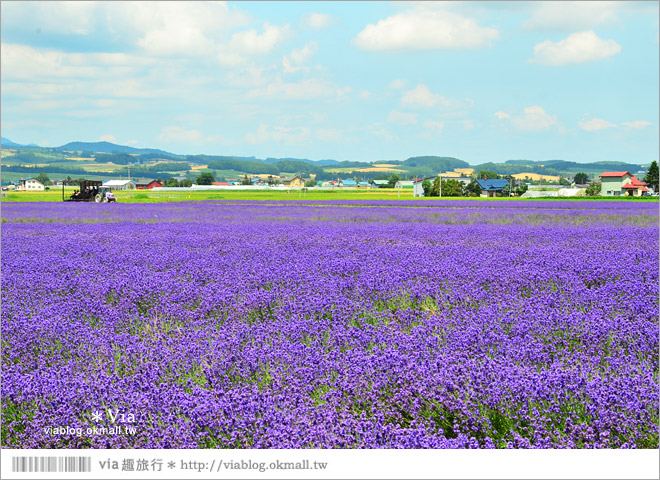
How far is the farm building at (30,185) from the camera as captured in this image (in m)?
88.1

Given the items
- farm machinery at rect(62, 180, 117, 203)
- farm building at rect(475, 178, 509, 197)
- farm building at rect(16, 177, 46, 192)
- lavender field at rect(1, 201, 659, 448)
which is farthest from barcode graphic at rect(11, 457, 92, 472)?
farm building at rect(475, 178, 509, 197)

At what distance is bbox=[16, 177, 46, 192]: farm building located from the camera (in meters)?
A: 88.1

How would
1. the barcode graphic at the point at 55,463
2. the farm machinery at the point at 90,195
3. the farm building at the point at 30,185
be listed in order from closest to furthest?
the barcode graphic at the point at 55,463, the farm machinery at the point at 90,195, the farm building at the point at 30,185

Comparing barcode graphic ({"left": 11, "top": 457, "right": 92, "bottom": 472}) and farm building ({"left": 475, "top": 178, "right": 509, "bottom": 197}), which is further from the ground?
farm building ({"left": 475, "top": 178, "right": 509, "bottom": 197})

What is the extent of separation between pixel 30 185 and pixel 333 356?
100921mm

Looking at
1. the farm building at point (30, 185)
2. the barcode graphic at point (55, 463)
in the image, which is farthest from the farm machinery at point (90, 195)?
the farm building at point (30, 185)

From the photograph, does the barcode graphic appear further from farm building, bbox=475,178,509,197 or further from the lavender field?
farm building, bbox=475,178,509,197

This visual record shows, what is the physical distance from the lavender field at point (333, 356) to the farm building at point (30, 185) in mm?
91565

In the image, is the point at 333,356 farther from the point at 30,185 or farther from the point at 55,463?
the point at 30,185

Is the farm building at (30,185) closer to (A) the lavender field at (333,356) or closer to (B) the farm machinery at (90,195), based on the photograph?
(B) the farm machinery at (90,195)

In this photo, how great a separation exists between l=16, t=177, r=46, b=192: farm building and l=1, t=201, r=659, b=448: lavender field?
3605 inches

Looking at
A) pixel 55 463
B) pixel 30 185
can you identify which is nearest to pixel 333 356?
pixel 55 463

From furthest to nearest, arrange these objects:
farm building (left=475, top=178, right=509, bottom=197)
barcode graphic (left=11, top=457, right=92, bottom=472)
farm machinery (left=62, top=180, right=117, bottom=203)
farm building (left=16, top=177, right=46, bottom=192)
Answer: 1. farm building (left=475, top=178, right=509, bottom=197)
2. farm building (left=16, top=177, right=46, bottom=192)
3. farm machinery (left=62, top=180, right=117, bottom=203)
4. barcode graphic (left=11, top=457, right=92, bottom=472)

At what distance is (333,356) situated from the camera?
143 inches
